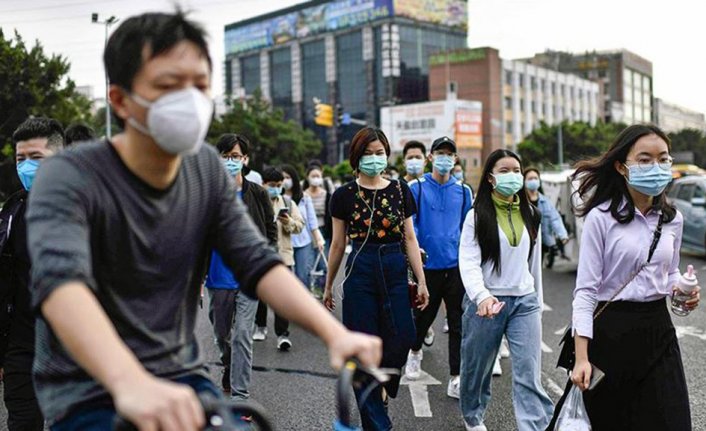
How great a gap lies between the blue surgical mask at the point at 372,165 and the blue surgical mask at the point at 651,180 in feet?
6.62

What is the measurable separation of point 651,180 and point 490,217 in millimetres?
1507

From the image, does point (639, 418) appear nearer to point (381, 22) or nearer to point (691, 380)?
point (691, 380)

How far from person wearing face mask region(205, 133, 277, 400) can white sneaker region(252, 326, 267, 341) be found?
8.86 feet

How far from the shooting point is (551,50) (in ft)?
376

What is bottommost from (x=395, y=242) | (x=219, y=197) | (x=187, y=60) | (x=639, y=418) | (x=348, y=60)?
(x=639, y=418)

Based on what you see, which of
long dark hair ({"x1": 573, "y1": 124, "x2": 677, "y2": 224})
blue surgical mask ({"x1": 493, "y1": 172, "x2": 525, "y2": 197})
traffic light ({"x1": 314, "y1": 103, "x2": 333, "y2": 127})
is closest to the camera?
long dark hair ({"x1": 573, "y1": 124, "x2": 677, "y2": 224})

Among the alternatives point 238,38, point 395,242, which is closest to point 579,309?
point 395,242

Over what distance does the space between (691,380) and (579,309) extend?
3836 millimetres

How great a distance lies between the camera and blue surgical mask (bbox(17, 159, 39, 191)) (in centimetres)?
425

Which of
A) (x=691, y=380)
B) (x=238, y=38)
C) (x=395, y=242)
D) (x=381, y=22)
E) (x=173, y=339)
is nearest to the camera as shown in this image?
(x=173, y=339)

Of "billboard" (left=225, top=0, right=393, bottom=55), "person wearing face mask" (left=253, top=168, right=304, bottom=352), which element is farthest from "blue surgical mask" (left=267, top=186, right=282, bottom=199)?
"billboard" (left=225, top=0, right=393, bottom=55)

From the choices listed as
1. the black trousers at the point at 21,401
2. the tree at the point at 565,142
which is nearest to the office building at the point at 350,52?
the tree at the point at 565,142

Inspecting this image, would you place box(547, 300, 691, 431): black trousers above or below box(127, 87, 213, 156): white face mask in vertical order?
below

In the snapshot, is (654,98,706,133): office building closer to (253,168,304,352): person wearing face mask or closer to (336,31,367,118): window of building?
(336,31,367,118): window of building
